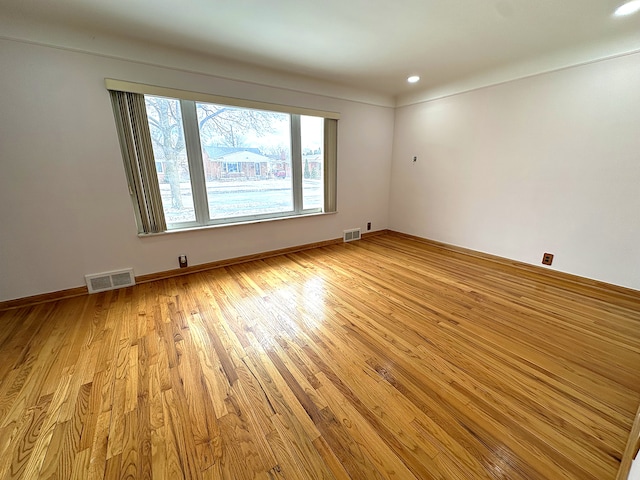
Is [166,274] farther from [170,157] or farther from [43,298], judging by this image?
[170,157]

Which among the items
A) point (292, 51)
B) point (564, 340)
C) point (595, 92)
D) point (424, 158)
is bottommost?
point (564, 340)

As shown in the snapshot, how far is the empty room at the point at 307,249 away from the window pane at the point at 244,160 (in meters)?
0.03

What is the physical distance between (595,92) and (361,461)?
12.4 ft

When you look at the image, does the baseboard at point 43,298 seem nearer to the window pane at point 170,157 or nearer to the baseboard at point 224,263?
the baseboard at point 224,263

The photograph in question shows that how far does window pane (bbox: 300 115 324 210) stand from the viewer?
3.69m

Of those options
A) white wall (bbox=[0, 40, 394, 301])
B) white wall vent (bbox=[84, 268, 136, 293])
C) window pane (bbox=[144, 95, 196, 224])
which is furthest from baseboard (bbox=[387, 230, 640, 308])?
white wall vent (bbox=[84, 268, 136, 293])

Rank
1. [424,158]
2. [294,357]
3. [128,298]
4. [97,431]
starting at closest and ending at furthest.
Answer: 1. [97,431]
2. [294,357]
3. [128,298]
4. [424,158]

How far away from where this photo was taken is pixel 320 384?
1499 millimetres

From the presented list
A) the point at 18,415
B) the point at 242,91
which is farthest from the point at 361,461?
the point at 242,91

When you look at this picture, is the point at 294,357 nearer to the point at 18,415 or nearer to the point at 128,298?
the point at 18,415

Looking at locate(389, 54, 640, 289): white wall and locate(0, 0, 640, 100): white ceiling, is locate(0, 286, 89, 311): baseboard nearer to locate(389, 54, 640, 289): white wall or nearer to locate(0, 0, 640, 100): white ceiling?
locate(0, 0, 640, 100): white ceiling

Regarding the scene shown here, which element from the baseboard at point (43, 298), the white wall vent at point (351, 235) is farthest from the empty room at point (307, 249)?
the white wall vent at point (351, 235)

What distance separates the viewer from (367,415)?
1.31 m

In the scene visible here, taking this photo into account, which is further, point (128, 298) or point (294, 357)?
point (128, 298)
